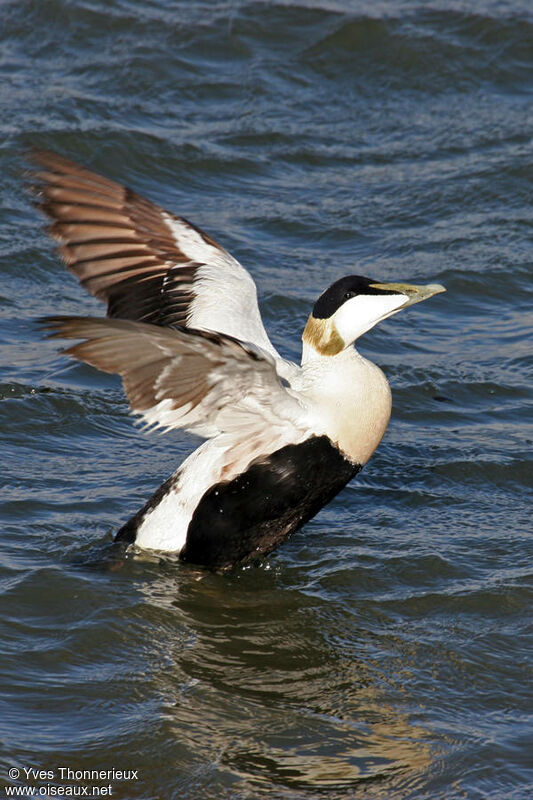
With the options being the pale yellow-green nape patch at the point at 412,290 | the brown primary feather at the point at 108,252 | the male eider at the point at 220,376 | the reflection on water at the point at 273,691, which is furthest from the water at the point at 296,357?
the pale yellow-green nape patch at the point at 412,290

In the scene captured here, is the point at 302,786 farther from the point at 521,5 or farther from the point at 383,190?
the point at 521,5

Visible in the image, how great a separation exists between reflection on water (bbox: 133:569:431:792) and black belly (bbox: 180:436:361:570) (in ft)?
0.47

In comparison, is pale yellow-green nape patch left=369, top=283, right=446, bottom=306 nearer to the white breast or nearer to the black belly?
the white breast

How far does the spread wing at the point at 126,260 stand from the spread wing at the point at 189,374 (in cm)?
64

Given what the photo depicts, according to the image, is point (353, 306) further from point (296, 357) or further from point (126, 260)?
point (296, 357)

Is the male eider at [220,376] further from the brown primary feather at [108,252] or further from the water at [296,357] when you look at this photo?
the water at [296,357]

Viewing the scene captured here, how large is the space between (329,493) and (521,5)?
26.4 ft

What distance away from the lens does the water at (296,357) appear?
3917 mm

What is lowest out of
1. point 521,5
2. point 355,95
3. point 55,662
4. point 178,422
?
point 55,662

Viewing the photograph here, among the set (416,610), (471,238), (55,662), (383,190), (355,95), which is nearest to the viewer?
(55,662)

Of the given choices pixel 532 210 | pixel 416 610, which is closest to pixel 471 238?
pixel 532 210

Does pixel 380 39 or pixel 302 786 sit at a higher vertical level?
pixel 380 39

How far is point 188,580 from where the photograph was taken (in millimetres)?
4926

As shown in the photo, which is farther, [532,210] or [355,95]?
[355,95]
